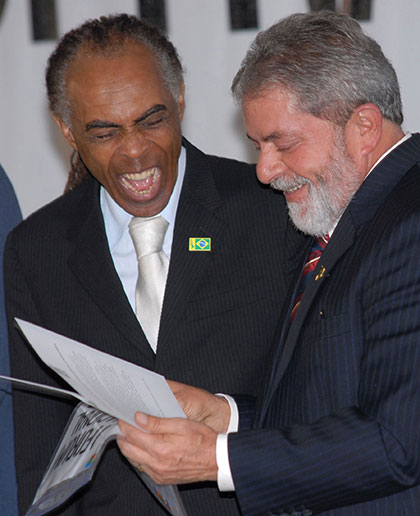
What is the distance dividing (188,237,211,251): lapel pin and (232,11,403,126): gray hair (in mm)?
424

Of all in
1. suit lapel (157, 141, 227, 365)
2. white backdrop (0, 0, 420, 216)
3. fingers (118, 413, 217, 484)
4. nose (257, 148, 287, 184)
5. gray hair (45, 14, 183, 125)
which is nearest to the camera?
fingers (118, 413, 217, 484)

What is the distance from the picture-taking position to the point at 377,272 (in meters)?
1.63

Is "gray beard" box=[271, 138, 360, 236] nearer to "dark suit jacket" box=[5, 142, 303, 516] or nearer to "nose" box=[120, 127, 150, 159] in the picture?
"dark suit jacket" box=[5, 142, 303, 516]

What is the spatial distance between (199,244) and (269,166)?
1.06ft

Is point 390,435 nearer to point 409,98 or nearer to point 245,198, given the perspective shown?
point 245,198

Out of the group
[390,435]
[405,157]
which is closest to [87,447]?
[390,435]

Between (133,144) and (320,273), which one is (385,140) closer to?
(320,273)

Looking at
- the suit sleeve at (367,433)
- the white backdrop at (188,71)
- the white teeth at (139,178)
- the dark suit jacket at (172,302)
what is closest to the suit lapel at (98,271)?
the dark suit jacket at (172,302)

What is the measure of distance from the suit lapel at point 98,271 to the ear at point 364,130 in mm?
678

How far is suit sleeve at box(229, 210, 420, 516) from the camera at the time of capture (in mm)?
1546

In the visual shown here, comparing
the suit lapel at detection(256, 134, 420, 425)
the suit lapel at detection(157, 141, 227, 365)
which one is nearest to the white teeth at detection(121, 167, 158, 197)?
the suit lapel at detection(157, 141, 227, 365)

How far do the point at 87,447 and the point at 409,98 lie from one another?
2028mm

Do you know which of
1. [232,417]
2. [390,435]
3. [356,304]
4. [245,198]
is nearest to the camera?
[390,435]

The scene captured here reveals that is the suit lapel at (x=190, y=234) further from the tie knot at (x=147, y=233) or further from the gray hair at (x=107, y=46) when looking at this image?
the gray hair at (x=107, y=46)
